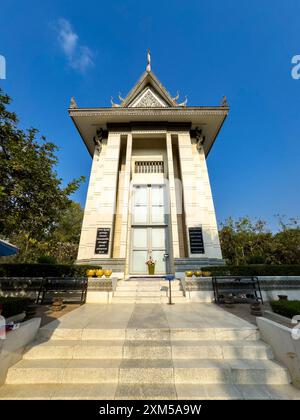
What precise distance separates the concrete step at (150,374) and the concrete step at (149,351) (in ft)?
1.11

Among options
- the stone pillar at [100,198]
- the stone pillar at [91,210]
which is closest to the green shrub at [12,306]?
the stone pillar at [100,198]

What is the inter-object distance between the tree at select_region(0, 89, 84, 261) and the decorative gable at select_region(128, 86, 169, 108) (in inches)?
461

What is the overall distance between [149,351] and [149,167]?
1329 cm

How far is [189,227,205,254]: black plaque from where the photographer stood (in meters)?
11.1

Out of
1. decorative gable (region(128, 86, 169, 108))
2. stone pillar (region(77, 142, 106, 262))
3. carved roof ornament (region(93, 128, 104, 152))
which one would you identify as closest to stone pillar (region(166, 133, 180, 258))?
decorative gable (region(128, 86, 169, 108))

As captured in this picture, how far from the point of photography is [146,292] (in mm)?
7734

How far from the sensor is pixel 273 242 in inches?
798

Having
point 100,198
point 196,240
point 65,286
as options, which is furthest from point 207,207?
point 65,286

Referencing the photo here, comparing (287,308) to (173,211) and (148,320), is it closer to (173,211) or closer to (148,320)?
(148,320)

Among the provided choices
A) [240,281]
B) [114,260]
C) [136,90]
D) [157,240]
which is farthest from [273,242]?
[136,90]

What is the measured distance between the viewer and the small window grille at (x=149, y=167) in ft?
49.3

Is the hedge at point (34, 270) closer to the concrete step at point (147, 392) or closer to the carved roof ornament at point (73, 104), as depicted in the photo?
the concrete step at point (147, 392)
